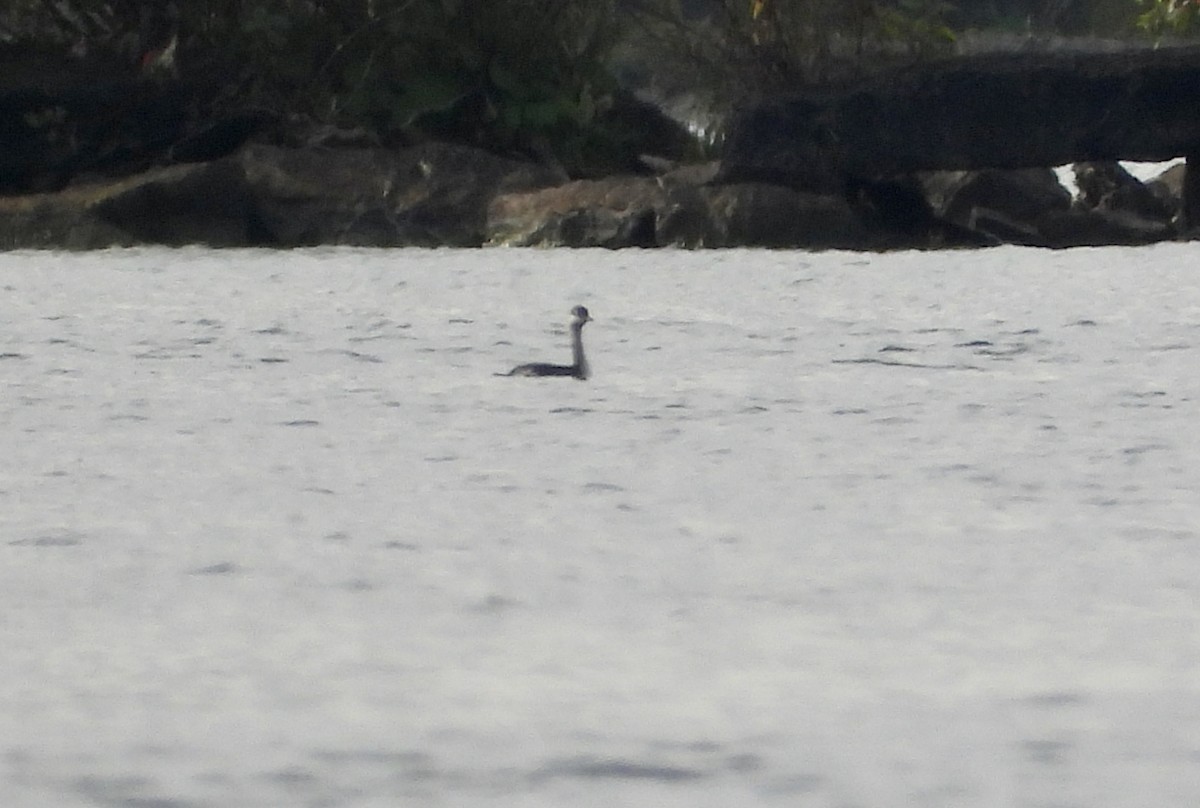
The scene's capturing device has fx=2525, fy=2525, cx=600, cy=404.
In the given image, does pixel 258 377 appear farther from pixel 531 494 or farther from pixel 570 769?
pixel 570 769

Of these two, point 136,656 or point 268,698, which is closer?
point 268,698

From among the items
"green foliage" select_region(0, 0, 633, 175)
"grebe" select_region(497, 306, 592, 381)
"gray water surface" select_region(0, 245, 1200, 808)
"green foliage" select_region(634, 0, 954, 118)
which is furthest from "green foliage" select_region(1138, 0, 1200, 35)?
"grebe" select_region(497, 306, 592, 381)

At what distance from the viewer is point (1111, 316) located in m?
14.1

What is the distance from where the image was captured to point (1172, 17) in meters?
24.9

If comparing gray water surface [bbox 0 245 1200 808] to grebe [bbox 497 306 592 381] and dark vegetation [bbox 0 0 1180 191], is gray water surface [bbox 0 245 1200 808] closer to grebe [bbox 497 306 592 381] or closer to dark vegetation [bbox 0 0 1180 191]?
grebe [bbox 497 306 592 381]

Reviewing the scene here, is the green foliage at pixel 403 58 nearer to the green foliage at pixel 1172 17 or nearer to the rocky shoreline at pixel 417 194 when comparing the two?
the rocky shoreline at pixel 417 194

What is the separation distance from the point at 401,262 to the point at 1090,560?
13237 millimetres

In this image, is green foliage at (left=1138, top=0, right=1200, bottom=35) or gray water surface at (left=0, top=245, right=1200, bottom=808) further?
green foliage at (left=1138, top=0, right=1200, bottom=35)

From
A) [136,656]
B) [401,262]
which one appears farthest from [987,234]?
[136,656]

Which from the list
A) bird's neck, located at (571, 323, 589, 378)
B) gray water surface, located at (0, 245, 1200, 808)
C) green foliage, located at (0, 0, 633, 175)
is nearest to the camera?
gray water surface, located at (0, 245, 1200, 808)

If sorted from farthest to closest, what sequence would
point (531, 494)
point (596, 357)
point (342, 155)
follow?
point (342, 155) → point (596, 357) → point (531, 494)

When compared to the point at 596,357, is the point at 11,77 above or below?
above

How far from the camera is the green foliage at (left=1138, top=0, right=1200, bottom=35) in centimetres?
2455

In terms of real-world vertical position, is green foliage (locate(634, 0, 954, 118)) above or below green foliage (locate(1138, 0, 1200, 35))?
below
